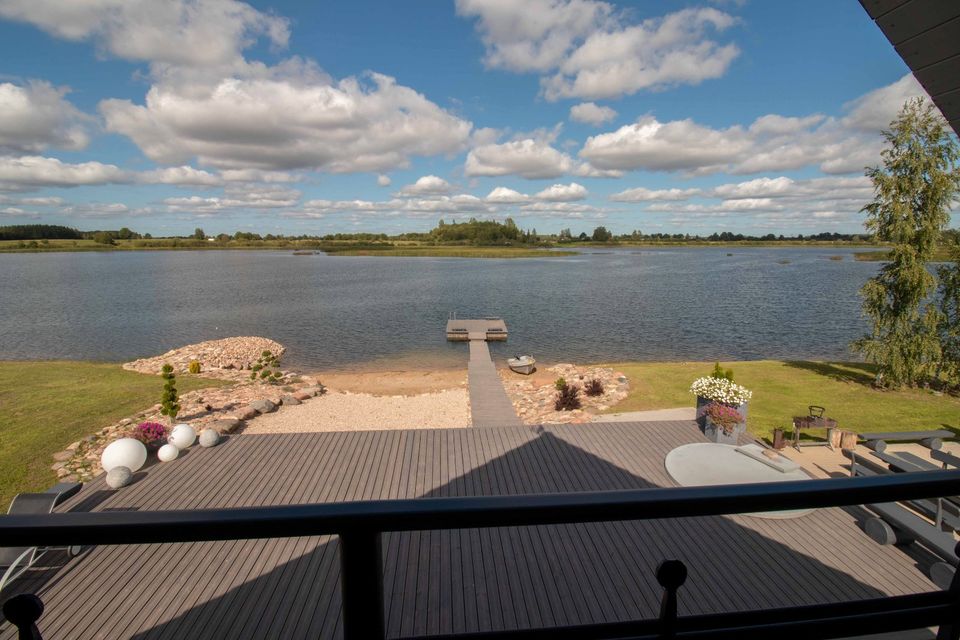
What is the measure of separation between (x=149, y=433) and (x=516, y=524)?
30.7 ft

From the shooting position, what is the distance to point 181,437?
8.16 m

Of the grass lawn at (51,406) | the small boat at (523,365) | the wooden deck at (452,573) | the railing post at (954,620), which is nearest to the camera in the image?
the railing post at (954,620)

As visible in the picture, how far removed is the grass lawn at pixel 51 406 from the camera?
404 inches

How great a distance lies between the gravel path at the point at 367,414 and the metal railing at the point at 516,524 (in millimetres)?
12572

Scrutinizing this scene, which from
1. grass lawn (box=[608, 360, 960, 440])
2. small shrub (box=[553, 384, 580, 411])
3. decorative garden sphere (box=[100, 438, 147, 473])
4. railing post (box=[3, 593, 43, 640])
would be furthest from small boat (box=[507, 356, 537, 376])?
railing post (box=[3, 593, 43, 640])

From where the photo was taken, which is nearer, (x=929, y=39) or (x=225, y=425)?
(x=929, y=39)

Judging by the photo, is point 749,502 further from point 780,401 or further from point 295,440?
point 780,401

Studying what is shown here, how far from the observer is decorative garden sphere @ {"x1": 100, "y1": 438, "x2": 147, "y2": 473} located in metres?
7.32

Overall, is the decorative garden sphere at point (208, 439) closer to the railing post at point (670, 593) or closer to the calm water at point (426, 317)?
the railing post at point (670, 593)

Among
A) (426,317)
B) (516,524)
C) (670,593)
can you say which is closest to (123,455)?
(516,524)

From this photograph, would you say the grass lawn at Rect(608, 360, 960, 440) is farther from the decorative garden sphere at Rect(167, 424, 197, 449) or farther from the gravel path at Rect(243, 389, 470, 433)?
the decorative garden sphere at Rect(167, 424, 197, 449)

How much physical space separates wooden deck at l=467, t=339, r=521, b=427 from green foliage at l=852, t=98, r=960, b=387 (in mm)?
12612

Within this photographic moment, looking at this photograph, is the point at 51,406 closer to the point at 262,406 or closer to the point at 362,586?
the point at 262,406

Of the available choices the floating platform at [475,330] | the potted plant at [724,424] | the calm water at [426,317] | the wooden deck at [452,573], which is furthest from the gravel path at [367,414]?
the floating platform at [475,330]
